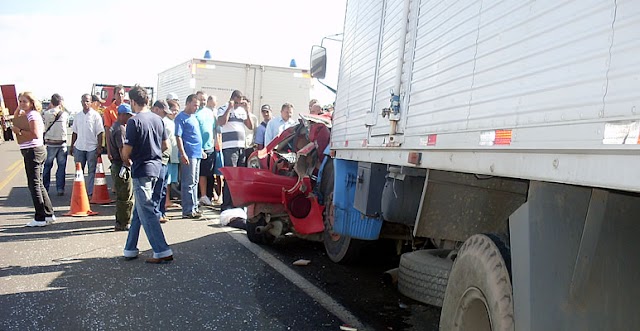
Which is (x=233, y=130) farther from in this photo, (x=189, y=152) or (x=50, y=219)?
(x=50, y=219)

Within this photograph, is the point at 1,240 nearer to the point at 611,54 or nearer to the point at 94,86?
the point at 611,54

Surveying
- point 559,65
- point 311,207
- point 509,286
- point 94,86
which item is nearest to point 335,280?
point 311,207

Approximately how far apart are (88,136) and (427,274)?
26.6 feet

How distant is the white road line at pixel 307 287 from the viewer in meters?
4.55

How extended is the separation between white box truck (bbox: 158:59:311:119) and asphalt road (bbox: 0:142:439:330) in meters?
6.71

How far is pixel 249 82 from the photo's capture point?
14.2 metres

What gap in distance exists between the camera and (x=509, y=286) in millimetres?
2283

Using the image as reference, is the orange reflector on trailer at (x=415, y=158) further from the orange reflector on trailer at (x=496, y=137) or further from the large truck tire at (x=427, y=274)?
the large truck tire at (x=427, y=274)

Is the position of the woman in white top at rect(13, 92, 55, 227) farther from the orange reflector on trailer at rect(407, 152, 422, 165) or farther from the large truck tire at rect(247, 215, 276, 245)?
the orange reflector on trailer at rect(407, 152, 422, 165)

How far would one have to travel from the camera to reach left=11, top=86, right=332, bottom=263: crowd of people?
607 centimetres

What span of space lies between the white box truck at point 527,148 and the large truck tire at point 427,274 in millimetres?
917

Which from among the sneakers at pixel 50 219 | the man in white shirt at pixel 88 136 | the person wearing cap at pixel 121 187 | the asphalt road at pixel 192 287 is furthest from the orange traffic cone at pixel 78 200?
the man in white shirt at pixel 88 136

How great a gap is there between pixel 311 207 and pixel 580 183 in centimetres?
483

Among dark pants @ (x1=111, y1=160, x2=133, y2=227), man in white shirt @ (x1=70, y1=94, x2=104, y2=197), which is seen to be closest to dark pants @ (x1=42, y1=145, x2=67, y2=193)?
man in white shirt @ (x1=70, y1=94, x2=104, y2=197)
